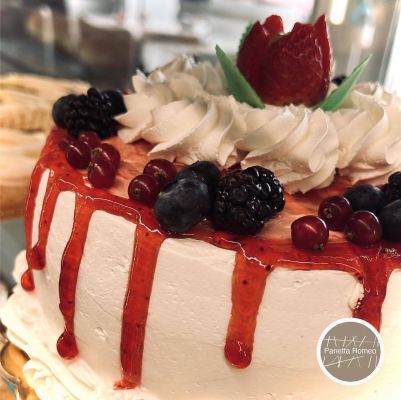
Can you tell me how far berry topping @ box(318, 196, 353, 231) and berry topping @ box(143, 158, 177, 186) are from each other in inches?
13.1

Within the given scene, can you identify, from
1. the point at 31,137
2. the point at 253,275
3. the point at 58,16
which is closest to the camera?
the point at 253,275

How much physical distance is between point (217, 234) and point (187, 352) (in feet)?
0.86

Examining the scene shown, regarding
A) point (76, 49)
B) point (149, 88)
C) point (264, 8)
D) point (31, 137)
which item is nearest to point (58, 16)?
point (76, 49)

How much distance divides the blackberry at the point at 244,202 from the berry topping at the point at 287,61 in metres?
0.44

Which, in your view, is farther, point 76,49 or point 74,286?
point 76,49

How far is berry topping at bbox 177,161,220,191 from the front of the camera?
120cm

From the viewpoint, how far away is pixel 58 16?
424 centimetres

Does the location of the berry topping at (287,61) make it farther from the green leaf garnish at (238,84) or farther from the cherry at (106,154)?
the cherry at (106,154)

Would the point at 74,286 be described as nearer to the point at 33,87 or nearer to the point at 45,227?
the point at 45,227

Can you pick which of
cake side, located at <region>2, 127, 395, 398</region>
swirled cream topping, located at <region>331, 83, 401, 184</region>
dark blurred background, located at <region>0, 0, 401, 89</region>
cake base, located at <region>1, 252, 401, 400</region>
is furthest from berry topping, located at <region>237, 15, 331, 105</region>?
dark blurred background, located at <region>0, 0, 401, 89</region>

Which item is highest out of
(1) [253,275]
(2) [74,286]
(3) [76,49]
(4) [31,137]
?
(1) [253,275]

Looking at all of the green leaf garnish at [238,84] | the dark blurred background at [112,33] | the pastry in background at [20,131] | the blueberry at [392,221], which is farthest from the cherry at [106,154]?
the dark blurred background at [112,33]

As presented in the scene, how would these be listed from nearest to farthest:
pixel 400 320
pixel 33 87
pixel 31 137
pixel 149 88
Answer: pixel 400 320 → pixel 149 88 → pixel 31 137 → pixel 33 87

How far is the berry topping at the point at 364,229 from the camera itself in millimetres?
1163
